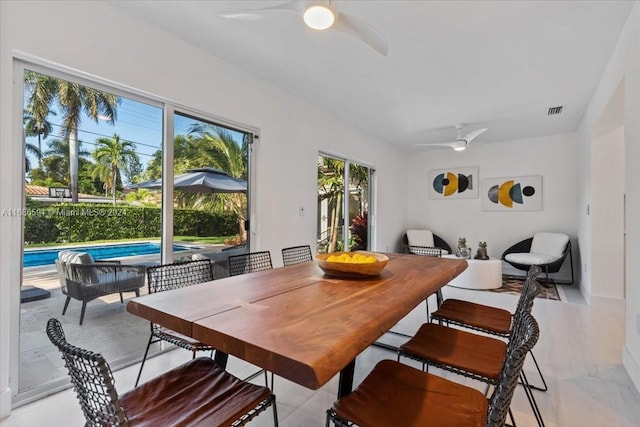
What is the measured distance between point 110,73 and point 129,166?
0.66 meters

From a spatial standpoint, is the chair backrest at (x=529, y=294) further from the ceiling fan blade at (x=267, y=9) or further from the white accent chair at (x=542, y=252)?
the white accent chair at (x=542, y=252)

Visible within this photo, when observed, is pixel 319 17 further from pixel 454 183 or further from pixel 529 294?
pixel 454 183

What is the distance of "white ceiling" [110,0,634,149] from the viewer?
228 centimetres

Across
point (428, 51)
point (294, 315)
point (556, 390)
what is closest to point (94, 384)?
point (294, 315)

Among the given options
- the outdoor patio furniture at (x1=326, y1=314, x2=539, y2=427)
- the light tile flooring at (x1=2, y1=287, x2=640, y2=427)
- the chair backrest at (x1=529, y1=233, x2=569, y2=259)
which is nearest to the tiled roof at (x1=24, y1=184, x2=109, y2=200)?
the light tile flooring at (x1=2, y1=287, x2=640, y2=427)

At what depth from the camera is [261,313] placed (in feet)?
3.95

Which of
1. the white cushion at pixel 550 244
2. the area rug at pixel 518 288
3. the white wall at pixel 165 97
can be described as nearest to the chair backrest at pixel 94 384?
the white wall at pixel 165 97

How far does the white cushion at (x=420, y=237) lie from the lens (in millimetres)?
6652

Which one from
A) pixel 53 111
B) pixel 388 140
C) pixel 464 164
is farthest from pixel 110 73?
pixel 464 164

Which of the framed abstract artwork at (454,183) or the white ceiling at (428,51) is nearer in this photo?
the white ceiling at (428,51)

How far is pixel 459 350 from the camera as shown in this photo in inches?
62.0

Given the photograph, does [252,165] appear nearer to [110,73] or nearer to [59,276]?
[110,73]

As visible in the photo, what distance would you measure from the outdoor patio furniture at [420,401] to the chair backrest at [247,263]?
1390 mm

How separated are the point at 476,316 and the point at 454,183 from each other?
5.27 m
